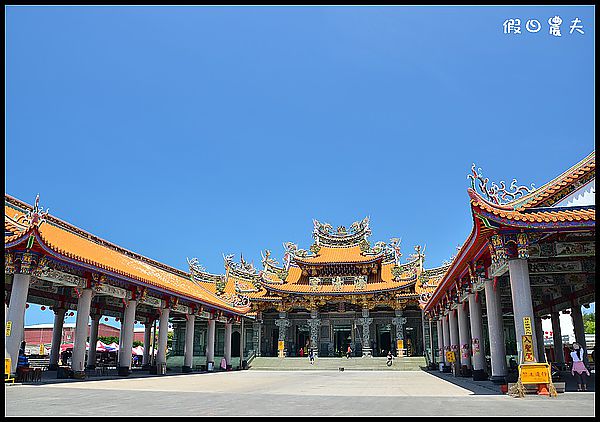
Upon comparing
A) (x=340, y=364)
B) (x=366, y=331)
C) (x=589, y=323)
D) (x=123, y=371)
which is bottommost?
(x=340, y=364)

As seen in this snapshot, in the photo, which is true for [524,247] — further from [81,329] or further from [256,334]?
[256,334]

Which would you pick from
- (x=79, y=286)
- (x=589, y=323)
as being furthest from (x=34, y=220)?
(x=589, y=323)

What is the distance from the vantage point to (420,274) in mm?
43875

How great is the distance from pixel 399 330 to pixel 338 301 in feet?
18.9

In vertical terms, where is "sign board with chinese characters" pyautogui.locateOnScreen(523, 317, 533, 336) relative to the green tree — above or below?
below

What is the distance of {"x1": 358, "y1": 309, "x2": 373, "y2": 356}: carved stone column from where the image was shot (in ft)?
135

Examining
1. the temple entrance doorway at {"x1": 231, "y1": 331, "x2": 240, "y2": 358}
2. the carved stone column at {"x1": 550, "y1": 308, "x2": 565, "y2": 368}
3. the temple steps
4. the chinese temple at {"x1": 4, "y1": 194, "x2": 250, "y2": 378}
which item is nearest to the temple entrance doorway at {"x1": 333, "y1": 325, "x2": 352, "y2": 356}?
the temple steps

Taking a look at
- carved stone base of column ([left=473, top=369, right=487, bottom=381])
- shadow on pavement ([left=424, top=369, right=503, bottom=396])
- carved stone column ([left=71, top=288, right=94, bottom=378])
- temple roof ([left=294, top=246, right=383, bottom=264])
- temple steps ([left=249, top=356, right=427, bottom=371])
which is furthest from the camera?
temple roof ([left=294, top=246, right=383, bottom=264])

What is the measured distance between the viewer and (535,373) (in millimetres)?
13164

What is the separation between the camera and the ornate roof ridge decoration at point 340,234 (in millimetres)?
53094

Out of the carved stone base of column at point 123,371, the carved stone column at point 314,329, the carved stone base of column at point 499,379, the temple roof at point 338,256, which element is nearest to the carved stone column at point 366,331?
the carved stone column at point 314,329

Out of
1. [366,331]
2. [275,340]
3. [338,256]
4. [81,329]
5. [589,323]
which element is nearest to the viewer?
[81,329]

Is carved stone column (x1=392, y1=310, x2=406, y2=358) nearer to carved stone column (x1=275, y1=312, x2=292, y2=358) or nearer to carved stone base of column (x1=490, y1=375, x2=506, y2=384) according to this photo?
carved stone column (x1=275, y1=312, x2=292, y2=358)

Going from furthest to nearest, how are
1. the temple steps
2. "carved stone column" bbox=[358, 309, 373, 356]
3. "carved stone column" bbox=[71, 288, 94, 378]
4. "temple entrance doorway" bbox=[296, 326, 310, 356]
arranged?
"temple entrance doorway" bbox=[296, 326, 310, 356]
"carved stone column" bbox=[358, 309, 373, 356]
the temple steps
"carved stone column" bbox=[71, 288, 94, 378]
